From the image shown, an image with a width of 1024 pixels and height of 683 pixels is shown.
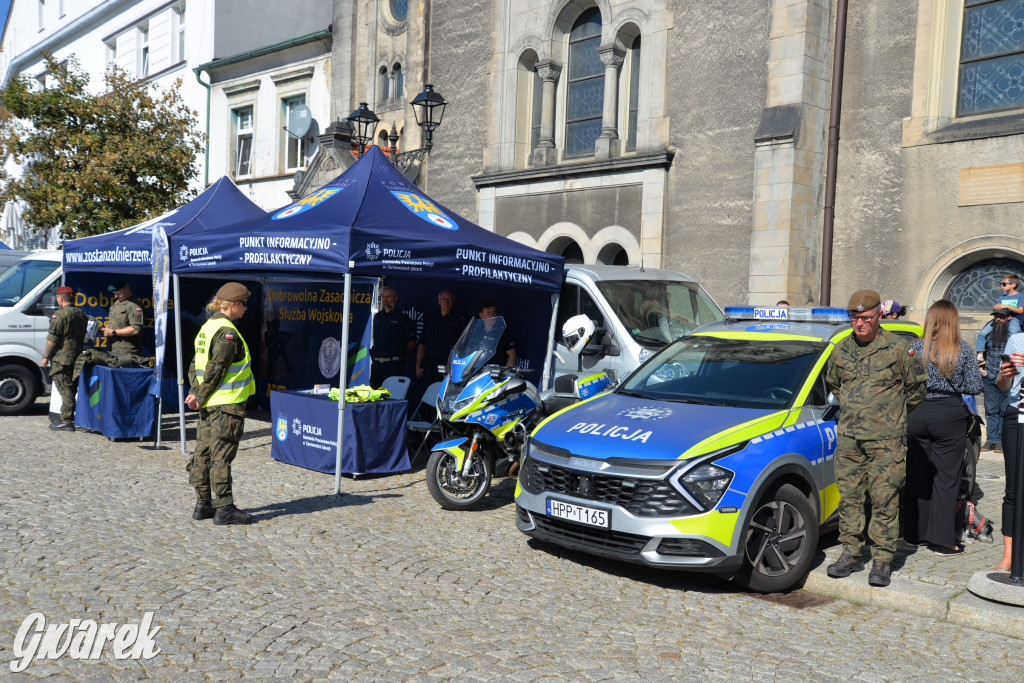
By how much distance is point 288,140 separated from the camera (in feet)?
80.2

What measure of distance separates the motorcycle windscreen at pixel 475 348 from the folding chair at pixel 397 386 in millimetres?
1945

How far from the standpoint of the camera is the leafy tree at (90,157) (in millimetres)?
19594

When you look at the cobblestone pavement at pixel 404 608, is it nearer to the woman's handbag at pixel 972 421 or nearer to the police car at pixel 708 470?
the police car at pixel 708 470

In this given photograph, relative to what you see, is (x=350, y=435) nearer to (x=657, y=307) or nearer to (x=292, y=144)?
(x=657, y=307)

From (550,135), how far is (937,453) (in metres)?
12.9

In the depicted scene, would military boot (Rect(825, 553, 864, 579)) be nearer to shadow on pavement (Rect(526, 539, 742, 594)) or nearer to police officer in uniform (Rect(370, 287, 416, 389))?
shadow on pavement (Rect(526, 539, 742, 594))

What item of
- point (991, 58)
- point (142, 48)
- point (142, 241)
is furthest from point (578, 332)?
point (142, 48)

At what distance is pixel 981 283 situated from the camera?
12.6 metres

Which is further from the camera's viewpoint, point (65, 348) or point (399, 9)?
point (399, 9)

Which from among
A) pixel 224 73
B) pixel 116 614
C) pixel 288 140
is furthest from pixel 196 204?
pixel 224 73

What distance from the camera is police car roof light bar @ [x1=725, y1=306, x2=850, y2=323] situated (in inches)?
278

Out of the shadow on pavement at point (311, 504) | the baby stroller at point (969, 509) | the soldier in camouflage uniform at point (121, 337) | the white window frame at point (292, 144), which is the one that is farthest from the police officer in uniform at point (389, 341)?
the white window frame at point (292, 144)

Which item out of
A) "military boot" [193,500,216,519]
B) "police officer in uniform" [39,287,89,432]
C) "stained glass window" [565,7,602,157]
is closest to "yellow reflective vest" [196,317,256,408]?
"military boot" [193,500,216,519]

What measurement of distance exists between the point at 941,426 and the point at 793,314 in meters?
1.42
